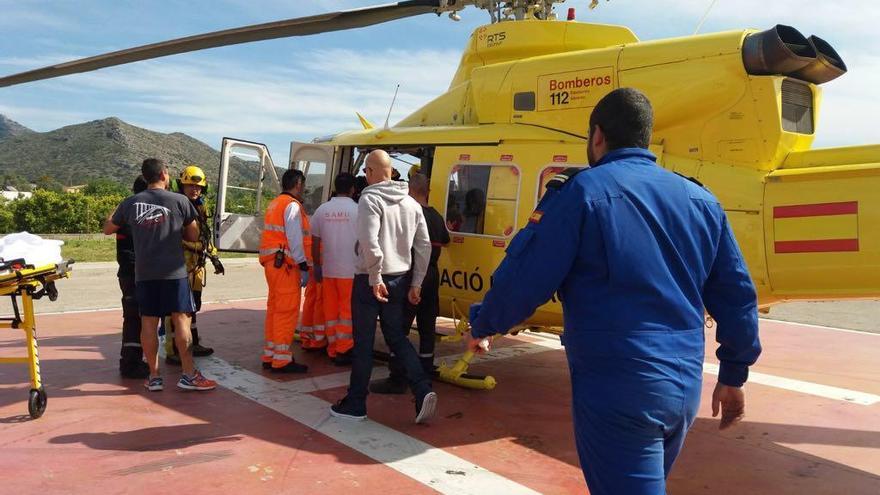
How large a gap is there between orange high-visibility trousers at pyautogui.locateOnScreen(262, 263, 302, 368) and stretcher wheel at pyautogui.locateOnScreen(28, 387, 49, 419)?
6.14 ft

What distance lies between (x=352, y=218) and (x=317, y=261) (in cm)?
57

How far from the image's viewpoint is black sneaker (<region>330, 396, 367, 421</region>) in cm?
464

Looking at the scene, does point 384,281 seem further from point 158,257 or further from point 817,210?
point 817,210

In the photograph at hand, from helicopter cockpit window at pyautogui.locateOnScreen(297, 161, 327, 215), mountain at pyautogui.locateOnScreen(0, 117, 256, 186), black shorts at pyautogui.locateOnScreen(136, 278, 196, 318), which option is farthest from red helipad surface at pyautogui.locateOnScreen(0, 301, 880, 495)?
mountain at pyautogui.locateOnScreen(0, 117, 256, 186)

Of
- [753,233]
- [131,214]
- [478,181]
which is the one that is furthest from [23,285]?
[753,233]

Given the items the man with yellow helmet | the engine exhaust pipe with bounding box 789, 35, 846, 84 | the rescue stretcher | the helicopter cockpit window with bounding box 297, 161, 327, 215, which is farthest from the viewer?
the helicopter cockpit window with bounding box 297, 161, 327, 215

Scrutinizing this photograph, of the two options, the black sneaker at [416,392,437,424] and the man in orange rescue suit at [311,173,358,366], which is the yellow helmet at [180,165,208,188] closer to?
the man in orange rescue suit at [311,173,358,366]

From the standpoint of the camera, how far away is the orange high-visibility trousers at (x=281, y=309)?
5770mm

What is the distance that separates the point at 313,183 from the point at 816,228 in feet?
17.6

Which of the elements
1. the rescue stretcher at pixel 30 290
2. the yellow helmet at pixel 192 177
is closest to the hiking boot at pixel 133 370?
the rescue stretcher at pixel 30 290

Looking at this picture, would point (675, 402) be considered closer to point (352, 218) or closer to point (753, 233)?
point (753, 233)

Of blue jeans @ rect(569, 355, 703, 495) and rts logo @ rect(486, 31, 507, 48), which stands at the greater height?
rts logo @ rect(486, 31, 507, 48)

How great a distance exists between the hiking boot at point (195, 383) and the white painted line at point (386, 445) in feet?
0.69

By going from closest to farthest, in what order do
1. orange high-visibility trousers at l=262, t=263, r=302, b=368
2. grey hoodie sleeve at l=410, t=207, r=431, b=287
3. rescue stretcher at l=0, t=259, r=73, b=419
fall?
rescue stretcher at l=0, t=259, r=73, b=419
grey hoodie sleeve at l=410, t=207, r=431, b=287
orange high-visibility trousers at l=262, t=263, r=302, b=368
